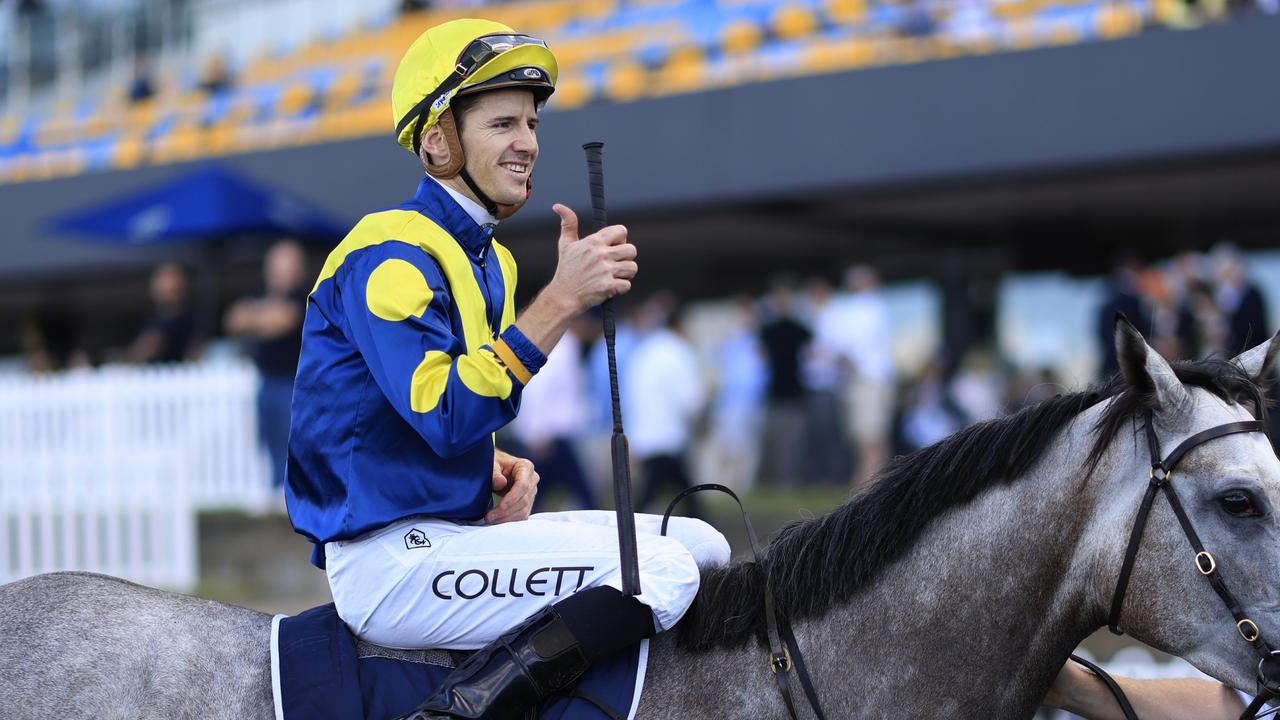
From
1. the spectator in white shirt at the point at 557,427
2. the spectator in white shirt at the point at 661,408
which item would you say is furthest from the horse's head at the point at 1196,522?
the spectator in white shirt at the point at 557,427

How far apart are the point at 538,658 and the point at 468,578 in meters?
0.22

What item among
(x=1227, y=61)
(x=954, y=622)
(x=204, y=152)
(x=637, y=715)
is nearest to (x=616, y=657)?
(x=637, y=715)

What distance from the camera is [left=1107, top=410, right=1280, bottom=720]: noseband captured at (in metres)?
2.48

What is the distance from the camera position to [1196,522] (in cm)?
256

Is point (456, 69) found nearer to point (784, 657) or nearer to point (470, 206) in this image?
point (470, 206)

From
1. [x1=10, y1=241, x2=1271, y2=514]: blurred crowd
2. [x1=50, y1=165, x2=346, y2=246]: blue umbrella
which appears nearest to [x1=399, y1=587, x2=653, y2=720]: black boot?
[x1=10, y1=241, x2=1271, y2=514]: blurred crowd

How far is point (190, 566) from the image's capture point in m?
10.4

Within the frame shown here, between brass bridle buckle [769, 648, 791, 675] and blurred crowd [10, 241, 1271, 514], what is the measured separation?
6.92 metres

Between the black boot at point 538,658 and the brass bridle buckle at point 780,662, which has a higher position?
the black boot at point 538,658

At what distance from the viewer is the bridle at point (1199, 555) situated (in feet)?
8.15

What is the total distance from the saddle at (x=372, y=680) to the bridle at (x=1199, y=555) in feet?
3.20

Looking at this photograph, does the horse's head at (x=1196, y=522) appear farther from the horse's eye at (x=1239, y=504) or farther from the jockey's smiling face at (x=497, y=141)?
the jockey's smiling face at (x=497, y=141)

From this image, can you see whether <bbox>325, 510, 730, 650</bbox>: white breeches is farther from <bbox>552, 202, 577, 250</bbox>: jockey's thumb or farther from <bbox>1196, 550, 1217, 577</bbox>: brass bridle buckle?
<bbox>1196, 550, 1217, 577</bbox>: brass bridle buckle

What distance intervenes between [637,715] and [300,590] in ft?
25.6
